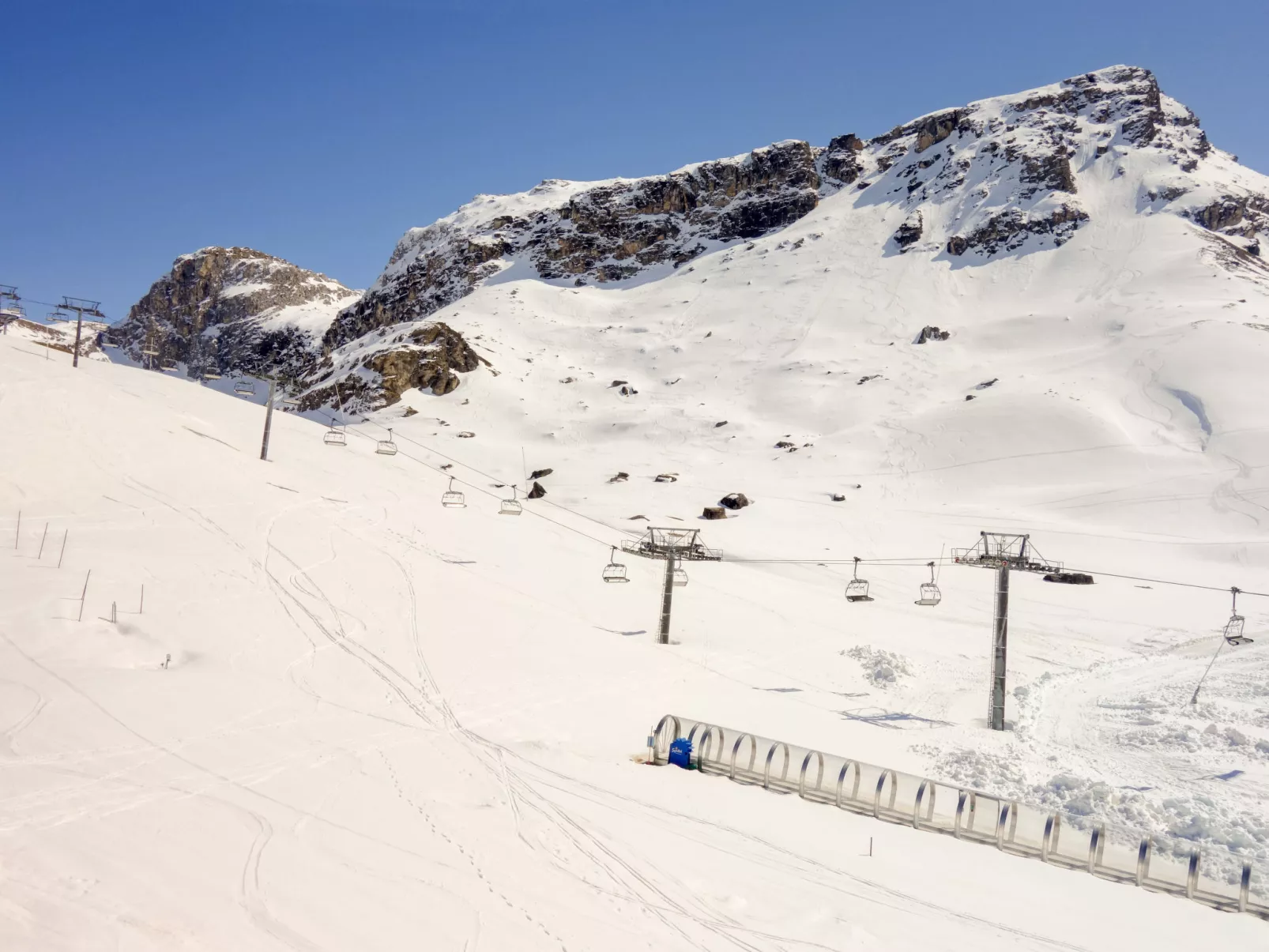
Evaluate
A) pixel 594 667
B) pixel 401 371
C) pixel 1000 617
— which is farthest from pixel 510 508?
pixel 401 371

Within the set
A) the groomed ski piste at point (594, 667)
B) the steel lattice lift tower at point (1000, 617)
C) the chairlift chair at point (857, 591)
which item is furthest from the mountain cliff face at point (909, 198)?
the steel lattice lift tower at point (1000, 617)

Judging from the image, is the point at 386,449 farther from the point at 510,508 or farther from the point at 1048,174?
the point at 1048,174

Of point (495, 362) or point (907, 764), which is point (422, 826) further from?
point (495, 362)

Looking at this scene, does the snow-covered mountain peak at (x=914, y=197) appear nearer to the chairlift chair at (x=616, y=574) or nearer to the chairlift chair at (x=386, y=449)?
the chairlift chair at (x=386, y=449)

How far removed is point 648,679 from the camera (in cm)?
2742

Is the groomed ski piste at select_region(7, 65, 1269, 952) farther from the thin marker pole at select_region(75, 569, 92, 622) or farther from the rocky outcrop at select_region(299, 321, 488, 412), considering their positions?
the rocky outcrop at select_region(299, 321, 488, 412)

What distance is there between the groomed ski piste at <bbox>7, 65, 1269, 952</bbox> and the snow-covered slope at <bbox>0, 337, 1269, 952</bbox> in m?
0.11

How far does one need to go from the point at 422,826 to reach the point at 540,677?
1257 cm

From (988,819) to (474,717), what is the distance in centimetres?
1198

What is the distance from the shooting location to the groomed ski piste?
36.5 ft

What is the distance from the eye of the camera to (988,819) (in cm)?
1578

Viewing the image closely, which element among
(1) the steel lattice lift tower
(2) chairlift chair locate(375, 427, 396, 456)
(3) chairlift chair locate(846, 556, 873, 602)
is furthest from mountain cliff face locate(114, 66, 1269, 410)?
(1) the steel lattice lift tower

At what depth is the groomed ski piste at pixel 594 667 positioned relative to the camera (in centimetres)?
1112

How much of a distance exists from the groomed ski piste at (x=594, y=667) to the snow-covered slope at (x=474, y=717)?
0.36 ft
